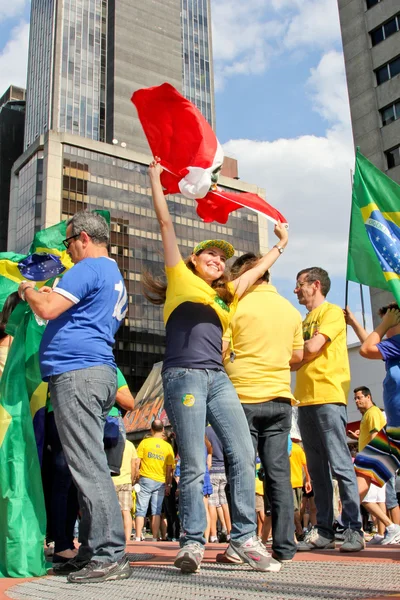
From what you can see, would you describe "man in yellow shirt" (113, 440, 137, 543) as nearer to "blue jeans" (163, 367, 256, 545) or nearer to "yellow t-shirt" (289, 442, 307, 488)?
"yellow t-shirt" (289, 442, 307, 488)

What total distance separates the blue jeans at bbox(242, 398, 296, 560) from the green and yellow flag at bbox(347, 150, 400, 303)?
1.62 meters

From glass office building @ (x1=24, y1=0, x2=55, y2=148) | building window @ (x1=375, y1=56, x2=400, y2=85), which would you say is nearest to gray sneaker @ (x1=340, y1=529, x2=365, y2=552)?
building window @ (x1=375, y1=56, x2=400, y2=85)

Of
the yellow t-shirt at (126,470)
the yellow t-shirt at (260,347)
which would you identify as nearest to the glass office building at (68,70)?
the yellow t-shirt at (126,470)

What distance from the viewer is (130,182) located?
3174 inches

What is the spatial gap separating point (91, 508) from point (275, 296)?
1903 mm

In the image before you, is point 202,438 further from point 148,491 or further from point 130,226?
point 130,226

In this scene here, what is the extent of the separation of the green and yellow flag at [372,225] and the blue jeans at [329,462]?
45.2 inches

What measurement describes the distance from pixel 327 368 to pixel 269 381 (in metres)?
1.17

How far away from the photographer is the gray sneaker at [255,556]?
339 cm

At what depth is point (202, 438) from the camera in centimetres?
354

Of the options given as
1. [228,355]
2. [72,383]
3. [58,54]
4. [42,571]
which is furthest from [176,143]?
[58,54]

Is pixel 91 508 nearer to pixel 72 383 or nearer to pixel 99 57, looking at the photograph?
pixel 72 383

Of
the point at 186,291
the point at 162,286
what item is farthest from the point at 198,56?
the point at 186,291

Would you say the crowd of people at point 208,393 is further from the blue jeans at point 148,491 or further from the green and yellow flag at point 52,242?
the blue jeans at point 148,491
